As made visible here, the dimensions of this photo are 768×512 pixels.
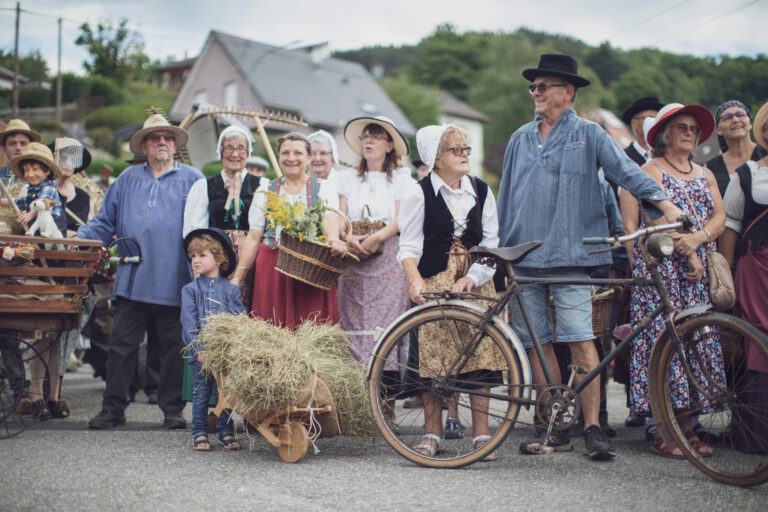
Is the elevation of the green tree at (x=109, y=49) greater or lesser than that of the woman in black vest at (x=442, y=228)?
greater

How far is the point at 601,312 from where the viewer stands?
216 inches

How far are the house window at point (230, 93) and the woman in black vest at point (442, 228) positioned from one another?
136 ft

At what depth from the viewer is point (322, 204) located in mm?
5531

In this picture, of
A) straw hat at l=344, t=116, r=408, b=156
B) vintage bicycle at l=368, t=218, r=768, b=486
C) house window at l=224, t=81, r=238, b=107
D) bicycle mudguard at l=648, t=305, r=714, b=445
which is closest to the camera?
vintage bicycle at l=368, t=218, r=768, b=486

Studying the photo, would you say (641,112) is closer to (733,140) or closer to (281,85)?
(733,140)

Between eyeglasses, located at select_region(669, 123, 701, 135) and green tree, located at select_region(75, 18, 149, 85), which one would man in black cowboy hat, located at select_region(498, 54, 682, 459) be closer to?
eyeglasses, located at select_region(669, 123, 701, 135)

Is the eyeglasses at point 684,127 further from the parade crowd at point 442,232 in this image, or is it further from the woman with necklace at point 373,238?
the woman with necklace at point 373,238

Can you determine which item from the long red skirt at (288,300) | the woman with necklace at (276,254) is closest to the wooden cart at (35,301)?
the woman with necklace at (276,254)

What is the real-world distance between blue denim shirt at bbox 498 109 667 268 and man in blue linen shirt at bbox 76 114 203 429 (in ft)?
9.41

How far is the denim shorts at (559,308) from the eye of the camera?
15.9ft

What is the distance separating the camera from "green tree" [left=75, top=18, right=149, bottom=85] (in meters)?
59.5

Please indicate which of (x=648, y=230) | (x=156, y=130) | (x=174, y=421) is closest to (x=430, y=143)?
(x=648, y=230)

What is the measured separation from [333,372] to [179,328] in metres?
1.84

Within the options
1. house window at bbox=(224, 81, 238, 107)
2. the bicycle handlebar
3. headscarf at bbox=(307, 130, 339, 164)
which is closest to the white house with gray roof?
house window at bbox=(224, 81, 238, 107)
